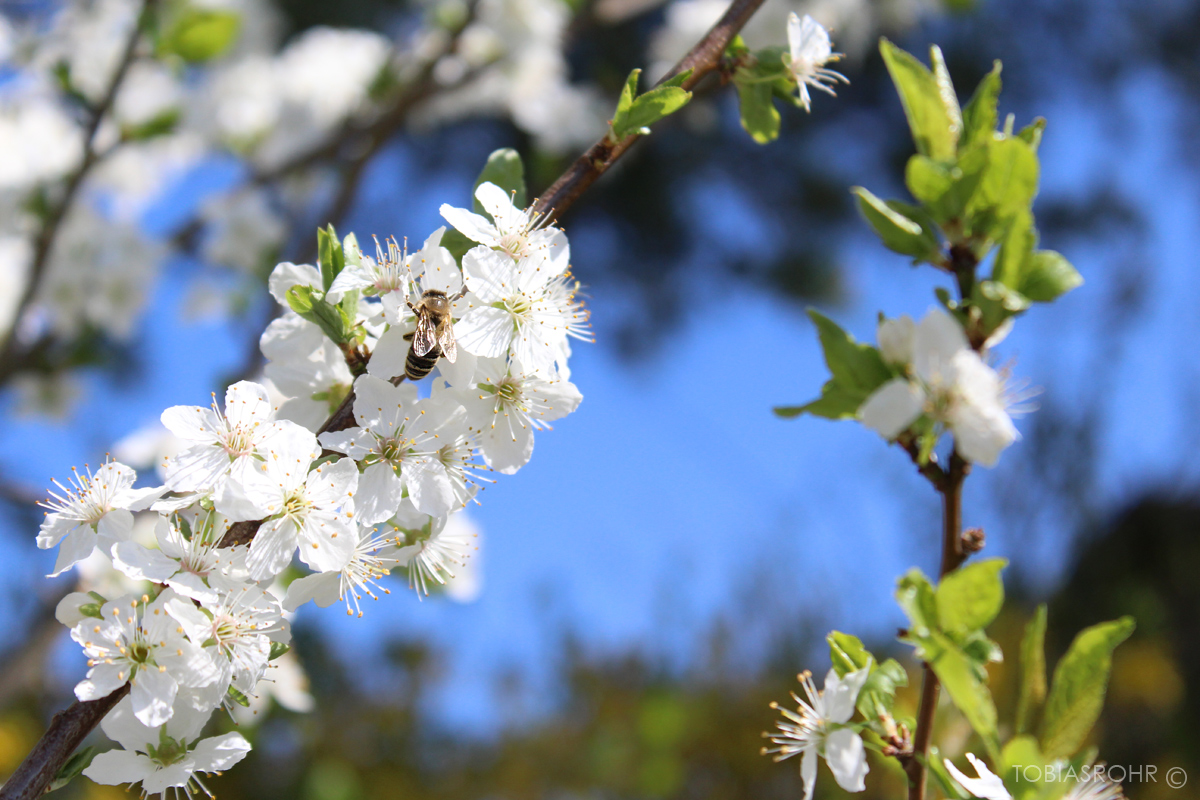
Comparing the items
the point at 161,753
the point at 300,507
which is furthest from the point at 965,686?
the point at 161,753

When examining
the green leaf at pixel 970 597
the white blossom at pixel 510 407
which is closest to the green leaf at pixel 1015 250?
the green leaf at pixel 970 597

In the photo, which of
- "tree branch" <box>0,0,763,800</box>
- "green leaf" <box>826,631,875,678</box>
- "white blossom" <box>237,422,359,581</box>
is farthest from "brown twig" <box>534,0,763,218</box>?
"green leaf" <box>826,631,875,678</box>

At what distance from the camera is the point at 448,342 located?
520mm

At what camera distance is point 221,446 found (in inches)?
20.1

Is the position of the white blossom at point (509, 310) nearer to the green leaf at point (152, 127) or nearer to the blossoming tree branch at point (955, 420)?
the blossoming tree branch at point (955, 420)

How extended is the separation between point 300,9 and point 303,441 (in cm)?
377

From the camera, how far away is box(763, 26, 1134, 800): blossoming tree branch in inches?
15.8

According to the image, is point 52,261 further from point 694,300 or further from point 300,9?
point 694,300

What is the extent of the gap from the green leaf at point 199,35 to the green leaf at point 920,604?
140 centimetres

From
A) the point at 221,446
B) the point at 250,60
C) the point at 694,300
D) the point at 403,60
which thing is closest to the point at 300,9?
the point at 250,60

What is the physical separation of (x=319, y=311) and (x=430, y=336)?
0.07 metres

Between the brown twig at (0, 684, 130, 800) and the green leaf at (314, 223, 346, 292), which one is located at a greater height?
the green leaf at (314, 223, 346, 292)

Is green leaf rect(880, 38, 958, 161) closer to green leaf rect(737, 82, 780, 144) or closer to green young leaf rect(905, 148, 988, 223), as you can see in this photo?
green young leaf rect(905, 148, 988, 223)

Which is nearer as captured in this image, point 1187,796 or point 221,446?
point 221,446
